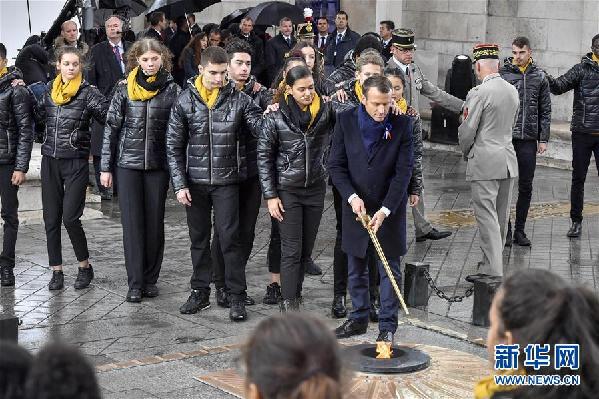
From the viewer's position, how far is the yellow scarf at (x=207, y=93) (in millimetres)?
9273

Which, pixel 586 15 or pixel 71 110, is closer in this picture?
pixel 71 110

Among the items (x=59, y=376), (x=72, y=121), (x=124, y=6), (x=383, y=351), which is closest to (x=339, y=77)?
(x=72, y=121)

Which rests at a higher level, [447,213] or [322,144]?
[322,144]

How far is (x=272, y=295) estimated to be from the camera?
9.73 metres

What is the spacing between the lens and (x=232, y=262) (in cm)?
942

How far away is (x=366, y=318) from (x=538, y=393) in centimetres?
505

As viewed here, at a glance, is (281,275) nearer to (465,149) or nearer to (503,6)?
(465,149)

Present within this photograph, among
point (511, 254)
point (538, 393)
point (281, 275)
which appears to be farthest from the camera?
point (511, 254)

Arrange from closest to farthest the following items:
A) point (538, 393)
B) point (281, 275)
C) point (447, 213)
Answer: point (538, 393) → point (281, 275) → point (447, 213)

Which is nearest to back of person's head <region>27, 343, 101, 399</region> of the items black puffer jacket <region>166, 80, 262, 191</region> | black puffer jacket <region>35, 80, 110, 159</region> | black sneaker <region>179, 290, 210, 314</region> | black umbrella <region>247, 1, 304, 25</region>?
black puffer jacket <region>166, 80, 262, 191</region>

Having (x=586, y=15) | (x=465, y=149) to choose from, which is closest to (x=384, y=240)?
(x=465, y=149)

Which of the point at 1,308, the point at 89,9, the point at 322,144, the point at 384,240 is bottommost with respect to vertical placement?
the point at 1,308

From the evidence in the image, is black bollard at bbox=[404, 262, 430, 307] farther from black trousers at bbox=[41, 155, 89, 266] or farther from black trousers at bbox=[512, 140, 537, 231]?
black trousers at bbox=[512, 140, 537, 231]

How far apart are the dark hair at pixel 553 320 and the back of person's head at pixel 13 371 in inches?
54.1
